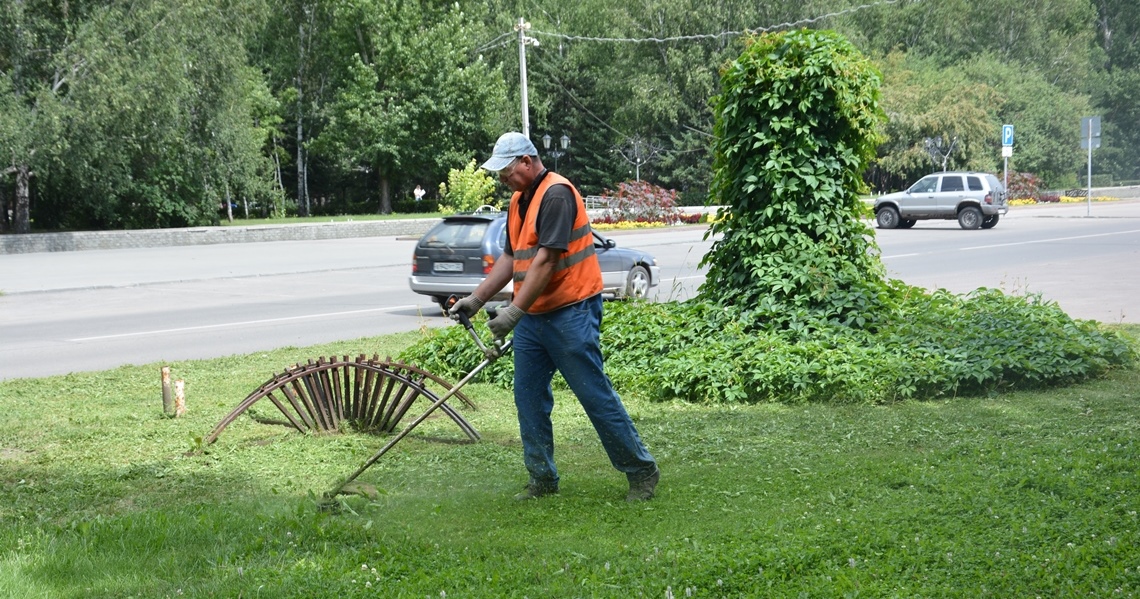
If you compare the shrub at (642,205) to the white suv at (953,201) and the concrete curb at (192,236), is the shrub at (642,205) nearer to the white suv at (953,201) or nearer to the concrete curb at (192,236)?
the concrete curb at (192,236)

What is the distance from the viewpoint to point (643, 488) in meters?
5.37

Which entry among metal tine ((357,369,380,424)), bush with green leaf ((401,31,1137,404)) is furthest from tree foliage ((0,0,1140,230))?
metal tine ((357,369,380,424))

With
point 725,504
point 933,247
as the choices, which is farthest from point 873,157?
point 933,247

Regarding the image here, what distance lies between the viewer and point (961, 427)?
679 centimetres

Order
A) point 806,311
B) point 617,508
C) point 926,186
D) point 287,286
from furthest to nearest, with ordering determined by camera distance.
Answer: point 926,186, point 287,286, point 806,311, point 617,508

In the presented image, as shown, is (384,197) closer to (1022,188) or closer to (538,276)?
(1022,188)

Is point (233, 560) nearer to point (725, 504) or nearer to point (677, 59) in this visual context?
point (725, 504)

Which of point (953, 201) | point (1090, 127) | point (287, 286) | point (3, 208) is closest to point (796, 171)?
point (287, 286)

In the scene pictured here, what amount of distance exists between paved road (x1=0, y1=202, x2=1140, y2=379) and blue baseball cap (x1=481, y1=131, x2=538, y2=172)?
19.0 feet

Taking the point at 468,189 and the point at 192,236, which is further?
the point at 468,189

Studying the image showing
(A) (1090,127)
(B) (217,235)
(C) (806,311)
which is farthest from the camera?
(A) (1090,127)

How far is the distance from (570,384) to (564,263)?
0.58 metres

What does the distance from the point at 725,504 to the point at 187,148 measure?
3824cm

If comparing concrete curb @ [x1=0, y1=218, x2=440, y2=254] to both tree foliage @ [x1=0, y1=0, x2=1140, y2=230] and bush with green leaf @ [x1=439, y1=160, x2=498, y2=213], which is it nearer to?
bush with green leaf @ [x1=439, y1=160, x2=498, y2=213]
